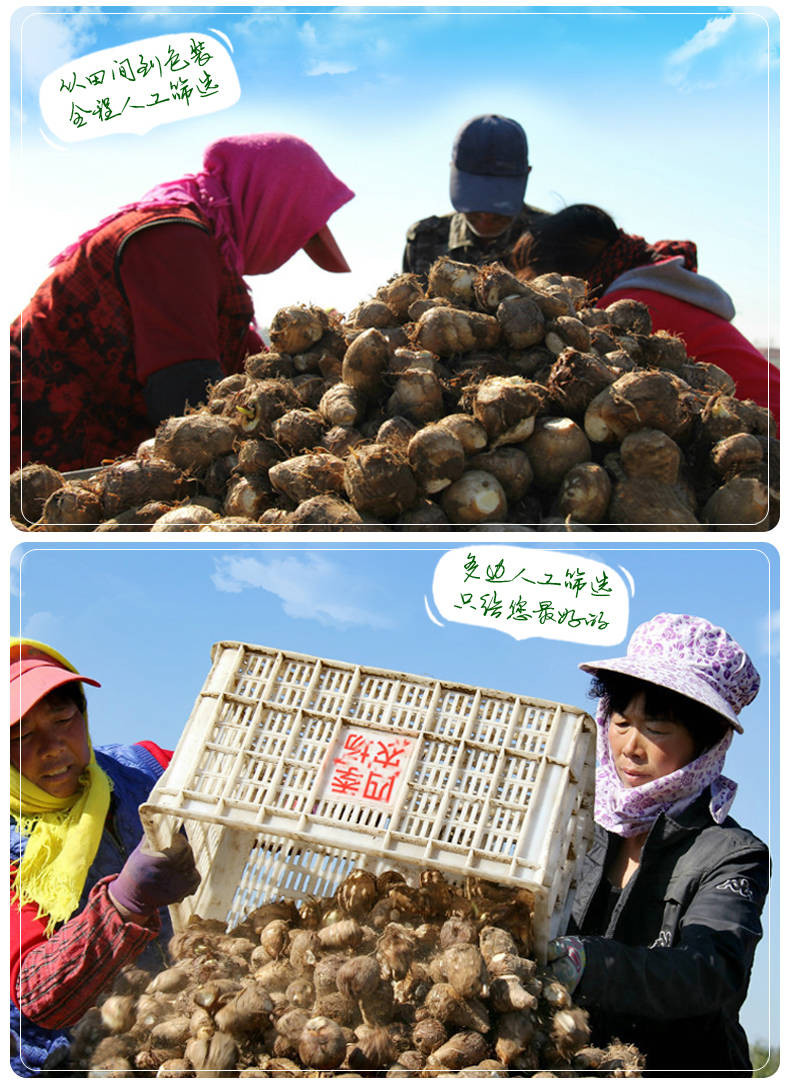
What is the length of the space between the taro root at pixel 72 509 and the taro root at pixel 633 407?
167 cm

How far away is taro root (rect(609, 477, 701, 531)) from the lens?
2.92 m

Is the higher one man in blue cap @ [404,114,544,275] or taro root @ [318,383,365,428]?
man in blue cap @ [404,114,544,275]

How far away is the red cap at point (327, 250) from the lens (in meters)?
4.33

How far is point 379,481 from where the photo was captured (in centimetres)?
285

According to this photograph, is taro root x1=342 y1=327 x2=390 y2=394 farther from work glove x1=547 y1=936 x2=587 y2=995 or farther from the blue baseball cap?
work glove x1=547 y1=936 x2=587 y2=995

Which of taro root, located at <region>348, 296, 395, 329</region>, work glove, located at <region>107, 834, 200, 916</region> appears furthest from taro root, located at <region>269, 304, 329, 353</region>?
work glove, located at <region>107, 834, 200, 916</region>

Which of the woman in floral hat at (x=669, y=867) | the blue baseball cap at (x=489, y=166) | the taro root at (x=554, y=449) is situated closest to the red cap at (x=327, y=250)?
the blue baseball cap at (x=489, y=166)

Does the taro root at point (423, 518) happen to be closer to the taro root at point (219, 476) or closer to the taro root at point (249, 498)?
the taro root at point (249, 498)

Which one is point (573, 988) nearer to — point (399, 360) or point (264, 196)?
point (399, 360)

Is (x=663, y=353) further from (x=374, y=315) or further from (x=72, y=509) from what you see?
(x=72, y=509)

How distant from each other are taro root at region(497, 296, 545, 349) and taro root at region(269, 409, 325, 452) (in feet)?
2.33

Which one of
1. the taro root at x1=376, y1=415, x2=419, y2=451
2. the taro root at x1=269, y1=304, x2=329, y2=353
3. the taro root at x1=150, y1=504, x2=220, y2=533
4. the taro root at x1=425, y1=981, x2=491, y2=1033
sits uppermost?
the taro root at x1=269, y1=304, x2=329, y2=353

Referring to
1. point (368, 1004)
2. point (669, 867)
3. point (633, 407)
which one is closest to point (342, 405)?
point (633, 407)

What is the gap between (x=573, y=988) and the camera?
6.21 feet
